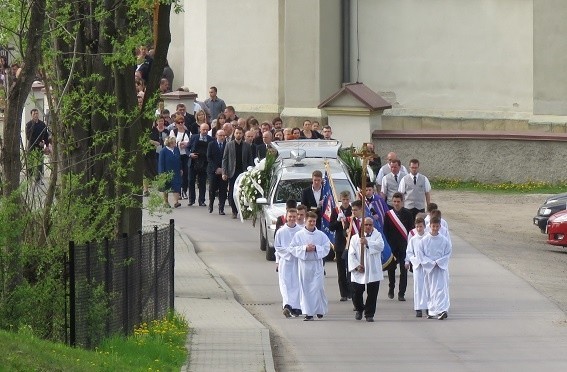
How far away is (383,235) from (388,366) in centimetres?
540

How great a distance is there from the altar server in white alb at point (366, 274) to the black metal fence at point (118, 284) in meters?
2.77

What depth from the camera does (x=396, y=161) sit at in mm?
26781

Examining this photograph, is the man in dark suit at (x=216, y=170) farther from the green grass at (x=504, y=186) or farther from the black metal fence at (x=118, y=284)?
the black metal fence at (x=118, y=284)

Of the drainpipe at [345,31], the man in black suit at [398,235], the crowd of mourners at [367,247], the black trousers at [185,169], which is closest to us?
the crowd of mourners at [367,247]

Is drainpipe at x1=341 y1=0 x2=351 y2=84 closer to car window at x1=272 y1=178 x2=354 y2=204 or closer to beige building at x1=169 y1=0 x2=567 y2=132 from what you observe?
beige building at x1=169 y1=0 x2=567 y2=132

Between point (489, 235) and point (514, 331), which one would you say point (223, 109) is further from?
point (514, 331)

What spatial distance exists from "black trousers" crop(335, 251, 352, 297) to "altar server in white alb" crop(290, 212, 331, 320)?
2.85 feet

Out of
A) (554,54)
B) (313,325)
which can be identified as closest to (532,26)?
(554,54)

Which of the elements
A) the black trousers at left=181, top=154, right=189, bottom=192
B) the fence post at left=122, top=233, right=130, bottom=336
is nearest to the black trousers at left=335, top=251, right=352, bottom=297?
the fence post at left=122, top=233, right=130, bottom=336

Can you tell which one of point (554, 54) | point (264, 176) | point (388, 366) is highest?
point (554, 54)

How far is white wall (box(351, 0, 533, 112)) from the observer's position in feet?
134

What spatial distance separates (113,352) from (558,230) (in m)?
13.0

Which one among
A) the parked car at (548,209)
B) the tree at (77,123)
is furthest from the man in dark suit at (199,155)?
the tree at (77,123)

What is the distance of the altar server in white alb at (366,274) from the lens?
2040 centimetres
